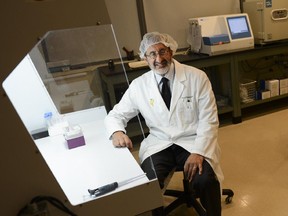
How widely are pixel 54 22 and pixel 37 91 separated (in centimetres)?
101

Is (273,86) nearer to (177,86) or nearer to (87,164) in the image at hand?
(177,86)

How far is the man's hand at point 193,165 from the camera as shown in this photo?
154cm

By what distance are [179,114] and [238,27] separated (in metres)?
1.91

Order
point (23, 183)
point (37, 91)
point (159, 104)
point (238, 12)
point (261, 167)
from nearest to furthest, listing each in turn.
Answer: point (23, 183) → point (37, 91) → point (159, 104) → point (261, 167) → point (238, 12)

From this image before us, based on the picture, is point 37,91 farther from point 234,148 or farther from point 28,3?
point 234,148

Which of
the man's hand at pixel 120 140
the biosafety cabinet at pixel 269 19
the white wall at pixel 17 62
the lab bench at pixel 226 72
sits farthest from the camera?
the biosafety cabinet at pixel 269 19

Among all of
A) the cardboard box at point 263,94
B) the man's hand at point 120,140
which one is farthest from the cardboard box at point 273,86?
the man's hand at point 120,140

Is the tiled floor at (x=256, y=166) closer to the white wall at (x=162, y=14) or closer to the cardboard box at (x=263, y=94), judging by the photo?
the cardboard box at (x=263, y=94)

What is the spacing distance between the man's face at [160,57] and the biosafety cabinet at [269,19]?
188cm

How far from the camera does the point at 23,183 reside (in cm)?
72

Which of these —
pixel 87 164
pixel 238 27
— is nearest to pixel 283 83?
pixel 238 27

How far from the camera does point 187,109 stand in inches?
67.5

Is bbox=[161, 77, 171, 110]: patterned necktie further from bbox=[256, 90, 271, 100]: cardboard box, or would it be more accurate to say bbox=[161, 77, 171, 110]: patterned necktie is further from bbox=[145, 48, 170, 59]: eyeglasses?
bbox=[256, 90, 271, 100]: cardboard box

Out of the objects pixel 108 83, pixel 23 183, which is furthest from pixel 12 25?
pixel 108 83
